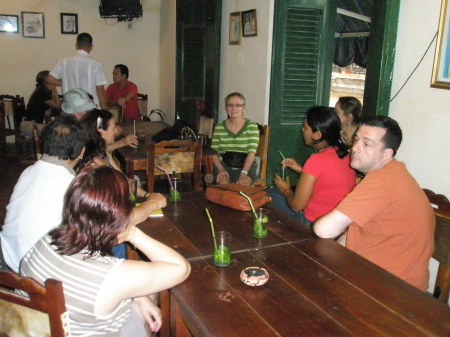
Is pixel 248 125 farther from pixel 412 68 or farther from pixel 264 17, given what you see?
pixel 412 68

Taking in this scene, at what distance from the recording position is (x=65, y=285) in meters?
1.22

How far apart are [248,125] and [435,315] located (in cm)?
251

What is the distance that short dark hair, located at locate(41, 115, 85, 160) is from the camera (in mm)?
1936

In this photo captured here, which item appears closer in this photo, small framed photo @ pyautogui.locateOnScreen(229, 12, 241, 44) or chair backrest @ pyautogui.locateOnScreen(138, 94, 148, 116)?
small framed photo @ pyautogui.locateOnScreen(229, 12, 241, 44)

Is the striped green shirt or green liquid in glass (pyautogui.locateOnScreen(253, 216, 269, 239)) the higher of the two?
the striped green shirt

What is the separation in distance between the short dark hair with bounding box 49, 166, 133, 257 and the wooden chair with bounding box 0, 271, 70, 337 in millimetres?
162

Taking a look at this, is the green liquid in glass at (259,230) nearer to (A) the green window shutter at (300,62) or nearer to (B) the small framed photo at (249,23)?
(A) the green window shutter at (300,62)

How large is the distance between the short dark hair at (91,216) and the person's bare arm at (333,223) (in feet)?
2.83

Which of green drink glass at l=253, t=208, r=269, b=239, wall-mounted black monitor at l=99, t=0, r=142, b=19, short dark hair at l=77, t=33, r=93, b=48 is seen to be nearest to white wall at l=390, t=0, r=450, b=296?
green drink glass at l=253, t=208, r=269, b=239

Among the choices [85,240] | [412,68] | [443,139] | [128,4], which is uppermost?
[128,4]

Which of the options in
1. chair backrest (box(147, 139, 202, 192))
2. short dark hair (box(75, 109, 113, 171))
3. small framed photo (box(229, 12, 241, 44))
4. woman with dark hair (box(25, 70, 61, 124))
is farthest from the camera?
woman with dark hair (box(25, 70, 61, 124))

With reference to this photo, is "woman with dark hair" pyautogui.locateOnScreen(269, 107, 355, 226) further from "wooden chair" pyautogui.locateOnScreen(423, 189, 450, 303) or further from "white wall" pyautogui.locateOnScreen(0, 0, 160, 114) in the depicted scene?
"white wall" pyautogui.locateOnScreen(0, 0, 160, 114)

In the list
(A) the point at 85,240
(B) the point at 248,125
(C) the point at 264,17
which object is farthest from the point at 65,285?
Result: (C) the point at 264,17

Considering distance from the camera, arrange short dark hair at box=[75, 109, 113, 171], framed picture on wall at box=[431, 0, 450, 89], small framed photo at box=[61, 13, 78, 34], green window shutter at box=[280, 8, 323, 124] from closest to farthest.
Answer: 1. framed picture on wall at box=[431, 0, 450, 89]
2. short dark hair at box=[75, 109, 113, 171]
3. green window shutter at box=[280, 8, 323, 124]
4. small framed photo at box=[61, 13, 78, 34]
